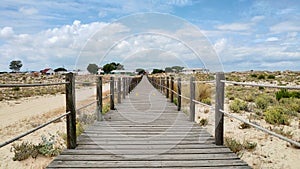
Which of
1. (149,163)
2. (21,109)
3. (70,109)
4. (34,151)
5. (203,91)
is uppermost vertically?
(70,109)

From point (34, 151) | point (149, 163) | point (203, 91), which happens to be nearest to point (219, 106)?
point (149, 163)

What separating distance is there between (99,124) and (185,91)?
7924 mm

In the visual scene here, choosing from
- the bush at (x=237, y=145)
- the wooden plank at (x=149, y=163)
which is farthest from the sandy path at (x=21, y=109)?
the bush at (x=237, y=145)

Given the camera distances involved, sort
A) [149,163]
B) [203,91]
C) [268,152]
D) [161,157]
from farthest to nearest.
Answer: [203,91] → [268,152] → [161,157] → [149,163]

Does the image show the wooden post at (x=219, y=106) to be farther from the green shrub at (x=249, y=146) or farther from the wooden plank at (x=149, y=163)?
the green shrub at (x=249, y=146)

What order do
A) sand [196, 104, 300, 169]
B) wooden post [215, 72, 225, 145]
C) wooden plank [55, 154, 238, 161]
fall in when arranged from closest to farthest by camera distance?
1. wooden plank [55, 154, 238, 161]
2. wooden post [215, 72, 225, 145]
3. sand [196, 104, 300, 169]

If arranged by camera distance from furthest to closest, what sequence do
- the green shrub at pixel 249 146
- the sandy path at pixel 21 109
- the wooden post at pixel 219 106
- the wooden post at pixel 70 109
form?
1. the sandy path at pixel 21 109
2. the green shrub at pixel 249 146
3. the wooden post at pixel 219 106
4. the wooden post at pixel 70 109

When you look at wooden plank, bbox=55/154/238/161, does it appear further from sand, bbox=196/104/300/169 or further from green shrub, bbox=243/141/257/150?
green shrub, bbox=243/141/257/150

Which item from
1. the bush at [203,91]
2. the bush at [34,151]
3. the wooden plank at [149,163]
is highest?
the bush at [203,91]

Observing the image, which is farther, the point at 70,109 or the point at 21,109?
the point at 21,109

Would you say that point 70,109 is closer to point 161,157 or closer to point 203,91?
point 161,157

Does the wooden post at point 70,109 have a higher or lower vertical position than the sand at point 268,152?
higher

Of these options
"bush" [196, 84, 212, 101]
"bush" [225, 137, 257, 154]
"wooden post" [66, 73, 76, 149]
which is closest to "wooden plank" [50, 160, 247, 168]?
"wooden post" [66, 73, 76, 149]

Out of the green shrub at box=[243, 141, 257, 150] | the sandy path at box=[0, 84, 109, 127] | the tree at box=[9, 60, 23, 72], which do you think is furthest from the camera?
the tree at box=[9, 60, 23, 72]
